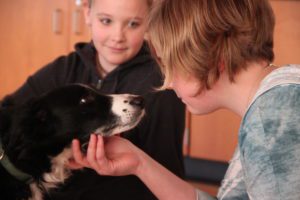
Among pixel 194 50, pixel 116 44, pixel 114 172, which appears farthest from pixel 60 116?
pixel 194 50

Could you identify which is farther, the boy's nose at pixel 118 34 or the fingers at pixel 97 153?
the boy's nose at pixel 118 34

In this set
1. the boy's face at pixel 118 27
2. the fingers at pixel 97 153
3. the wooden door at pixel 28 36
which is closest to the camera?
the fingers at pixel 97 153

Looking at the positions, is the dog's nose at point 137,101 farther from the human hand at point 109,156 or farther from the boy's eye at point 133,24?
the boy's eye at point 133,24

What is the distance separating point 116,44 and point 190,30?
601mm

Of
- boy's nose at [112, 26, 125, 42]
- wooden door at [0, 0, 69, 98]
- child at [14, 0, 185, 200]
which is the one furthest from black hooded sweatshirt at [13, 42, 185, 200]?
wooden door at [0, 0, 69, 98]

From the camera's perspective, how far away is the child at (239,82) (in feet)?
2.64

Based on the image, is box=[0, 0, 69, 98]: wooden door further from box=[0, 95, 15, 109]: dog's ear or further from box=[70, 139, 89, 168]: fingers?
box=[70, 139, 89, 168]: fingers

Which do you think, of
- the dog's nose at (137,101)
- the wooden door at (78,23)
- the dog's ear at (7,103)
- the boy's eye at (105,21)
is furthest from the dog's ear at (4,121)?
the wooden door at (78,23)

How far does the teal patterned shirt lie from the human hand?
0.51 metres

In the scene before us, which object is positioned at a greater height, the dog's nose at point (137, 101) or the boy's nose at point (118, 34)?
the boy's nose at point (118, 34)

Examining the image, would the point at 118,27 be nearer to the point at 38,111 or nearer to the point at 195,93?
the point at 38,111

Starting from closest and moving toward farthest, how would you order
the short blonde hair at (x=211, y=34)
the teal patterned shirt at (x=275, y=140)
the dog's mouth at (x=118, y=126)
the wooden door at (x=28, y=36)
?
the teal patterned shirt at (x=275, y=140) → the short blonde hair at (x=211, y=34) → the dog's mouth at (x=118, y=126) → the wooden door at (x=28, y=36)

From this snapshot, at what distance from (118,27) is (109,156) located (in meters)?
0.52

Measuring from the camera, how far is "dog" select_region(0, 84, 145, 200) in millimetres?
1262
